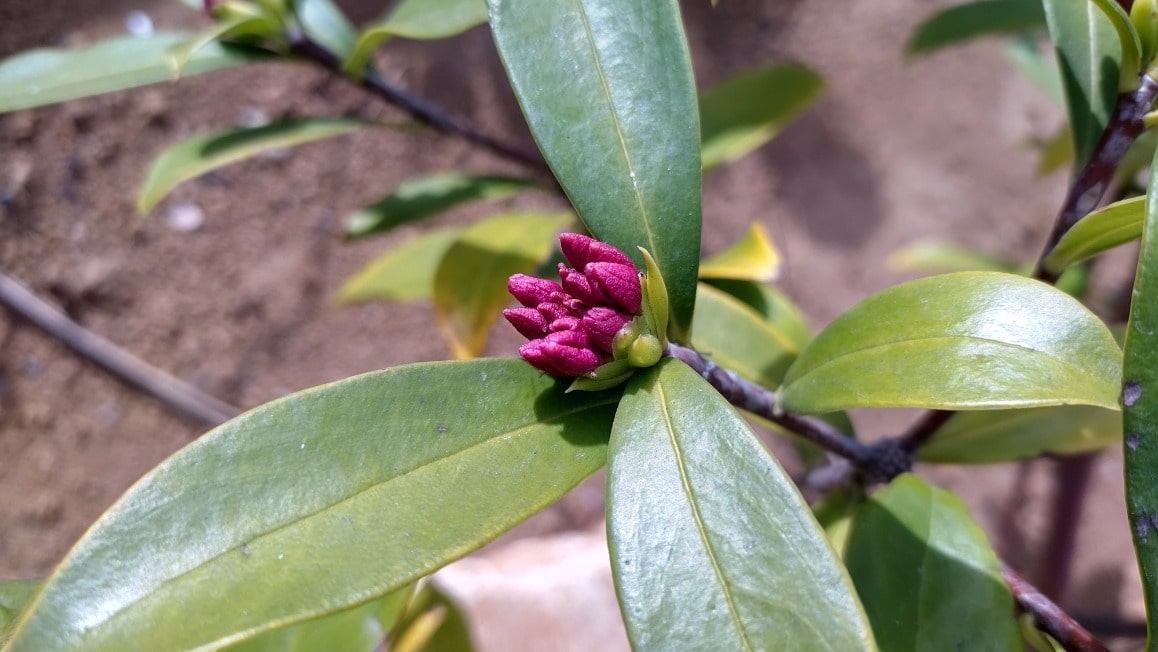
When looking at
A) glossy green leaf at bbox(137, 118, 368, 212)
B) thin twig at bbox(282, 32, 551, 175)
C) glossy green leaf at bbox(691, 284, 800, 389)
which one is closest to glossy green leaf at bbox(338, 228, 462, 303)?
thin twig at bbox(282, 32, 551, 175)

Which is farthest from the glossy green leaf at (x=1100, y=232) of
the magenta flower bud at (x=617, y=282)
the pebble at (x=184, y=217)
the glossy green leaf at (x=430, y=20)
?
the pebble at (x=184, y=217)

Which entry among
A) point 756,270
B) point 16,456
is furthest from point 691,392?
point 16,456

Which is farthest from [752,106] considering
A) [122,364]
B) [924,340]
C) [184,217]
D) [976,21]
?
[122,364]

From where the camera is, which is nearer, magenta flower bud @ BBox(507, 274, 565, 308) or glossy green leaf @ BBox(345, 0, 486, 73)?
magenta flower bud @ BBox(507, 274, 565, 308)

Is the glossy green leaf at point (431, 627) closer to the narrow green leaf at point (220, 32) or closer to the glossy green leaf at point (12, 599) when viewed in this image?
the glossy green leaf at point (12, 599)

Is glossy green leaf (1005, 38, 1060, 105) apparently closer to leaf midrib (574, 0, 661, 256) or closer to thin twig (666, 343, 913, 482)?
thin twig (666, 343, 913, 482)

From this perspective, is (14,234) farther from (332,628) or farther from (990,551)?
(990,551)
